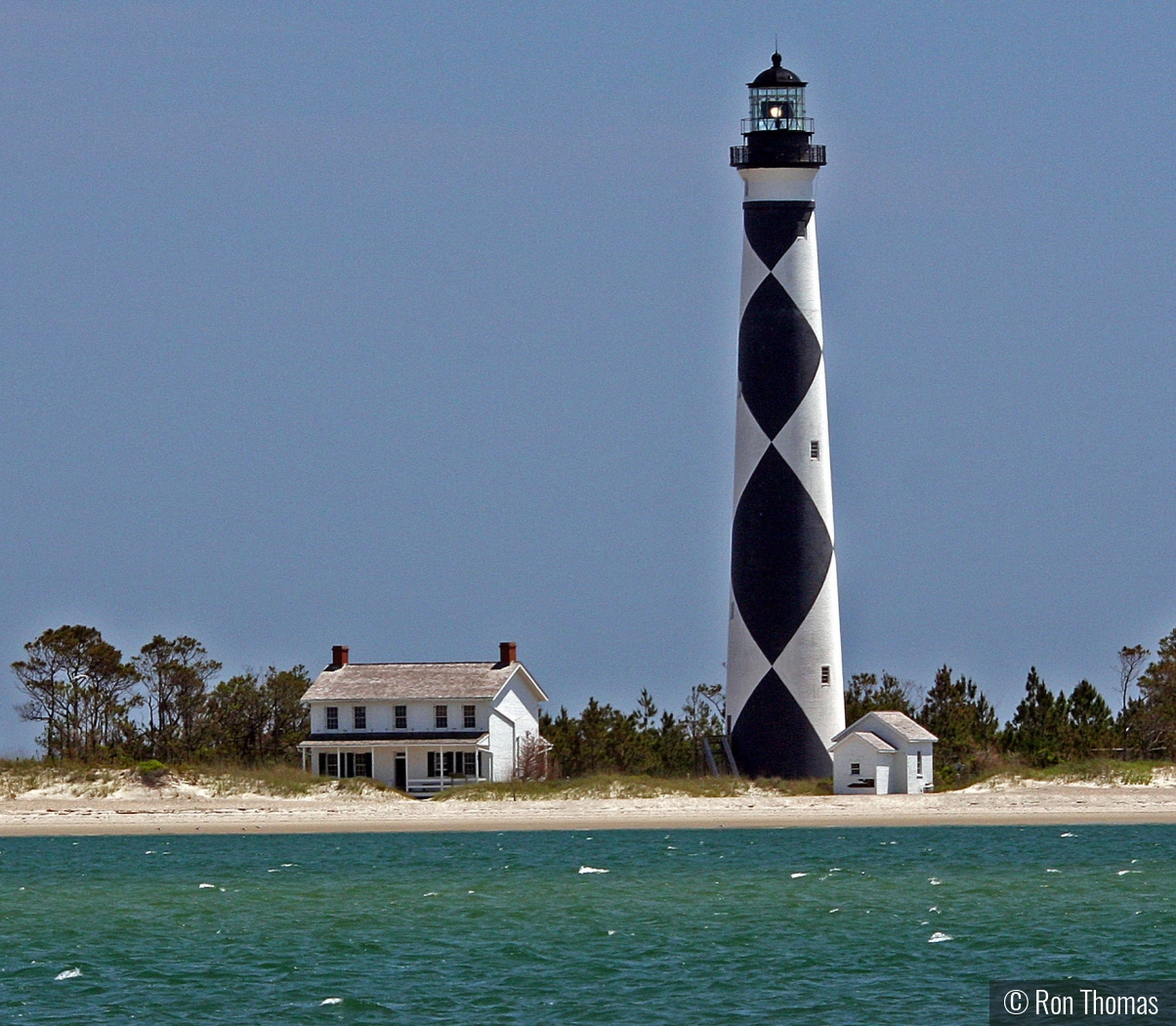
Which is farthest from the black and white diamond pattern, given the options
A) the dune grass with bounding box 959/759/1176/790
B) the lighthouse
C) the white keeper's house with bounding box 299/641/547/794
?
the white keeper's house with bounding box 299/641/547/794

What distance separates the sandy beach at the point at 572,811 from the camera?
47438 millimetres

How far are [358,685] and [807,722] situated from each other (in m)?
12.0

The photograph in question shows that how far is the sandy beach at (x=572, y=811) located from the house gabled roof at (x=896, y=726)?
1291 mm

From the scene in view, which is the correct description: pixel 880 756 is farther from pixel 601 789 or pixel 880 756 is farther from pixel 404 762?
pixel 404 762

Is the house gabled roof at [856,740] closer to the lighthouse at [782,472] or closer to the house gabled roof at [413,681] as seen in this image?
the lighthouse at [782,472]

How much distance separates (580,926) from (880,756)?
18.8 metres

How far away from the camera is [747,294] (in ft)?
156

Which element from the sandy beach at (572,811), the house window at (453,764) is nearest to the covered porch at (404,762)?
the house window at (453,764)

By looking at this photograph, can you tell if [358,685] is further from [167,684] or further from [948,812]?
[948,812]

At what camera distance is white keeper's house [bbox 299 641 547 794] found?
5356cm

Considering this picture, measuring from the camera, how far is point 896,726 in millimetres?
49094

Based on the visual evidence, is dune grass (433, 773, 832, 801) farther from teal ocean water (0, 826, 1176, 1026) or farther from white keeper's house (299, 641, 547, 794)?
teal ocean water (0, 826, 1176, 1026)

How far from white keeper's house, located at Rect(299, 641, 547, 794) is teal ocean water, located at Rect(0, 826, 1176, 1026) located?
23.8 feet

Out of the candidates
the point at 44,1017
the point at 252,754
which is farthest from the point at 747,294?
the point at 44,1017
